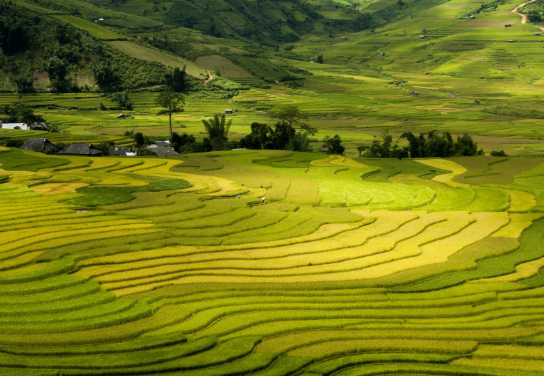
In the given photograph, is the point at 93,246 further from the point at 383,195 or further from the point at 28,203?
the point at 383,195

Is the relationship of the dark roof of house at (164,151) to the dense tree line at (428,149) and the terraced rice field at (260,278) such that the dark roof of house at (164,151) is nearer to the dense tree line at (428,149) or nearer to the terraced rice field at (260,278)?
the terraced rice field at (260,278)

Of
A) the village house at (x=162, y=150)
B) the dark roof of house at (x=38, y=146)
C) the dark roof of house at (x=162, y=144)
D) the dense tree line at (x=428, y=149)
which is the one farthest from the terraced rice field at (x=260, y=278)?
the dark roof of house at (x=162, y=144)

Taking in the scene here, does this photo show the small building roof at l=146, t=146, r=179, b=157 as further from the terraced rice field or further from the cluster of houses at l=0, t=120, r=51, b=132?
the terraced rice field

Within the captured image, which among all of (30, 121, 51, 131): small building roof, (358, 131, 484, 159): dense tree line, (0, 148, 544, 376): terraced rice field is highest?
(30, 121, 51, 131): small building roof

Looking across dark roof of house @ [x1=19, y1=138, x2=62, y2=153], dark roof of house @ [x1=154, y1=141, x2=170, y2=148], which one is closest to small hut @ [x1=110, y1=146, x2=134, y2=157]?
dark roof of house @ [x1=154, y1=141, x2=170, y2=148]

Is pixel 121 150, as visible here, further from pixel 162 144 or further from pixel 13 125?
pixel 13 125

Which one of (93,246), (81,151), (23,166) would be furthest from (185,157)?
(93,246)
